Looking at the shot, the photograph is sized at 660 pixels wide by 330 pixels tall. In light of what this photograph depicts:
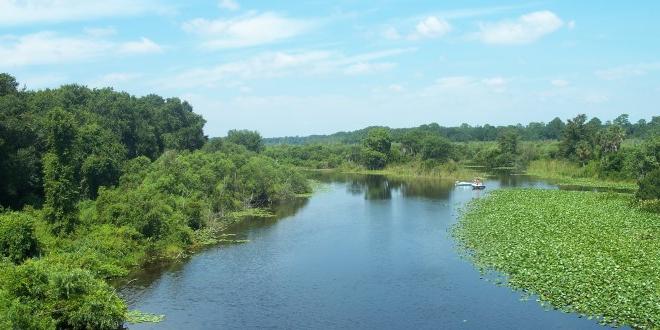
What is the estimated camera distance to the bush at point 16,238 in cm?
2581

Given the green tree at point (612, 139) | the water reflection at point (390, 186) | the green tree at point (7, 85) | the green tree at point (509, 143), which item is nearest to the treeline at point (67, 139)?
the green tree at point (7, 85)

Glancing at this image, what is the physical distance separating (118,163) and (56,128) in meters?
11.9

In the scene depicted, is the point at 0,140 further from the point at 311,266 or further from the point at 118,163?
the point at 311,266

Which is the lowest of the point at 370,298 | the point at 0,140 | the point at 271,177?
the point at 370,298

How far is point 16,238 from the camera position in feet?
85.5

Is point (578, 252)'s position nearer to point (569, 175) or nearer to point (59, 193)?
point (59, 193)

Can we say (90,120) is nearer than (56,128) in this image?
No

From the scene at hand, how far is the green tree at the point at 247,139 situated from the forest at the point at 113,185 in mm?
10639

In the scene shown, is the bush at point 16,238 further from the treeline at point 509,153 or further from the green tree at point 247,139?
the green tree at point 247,139

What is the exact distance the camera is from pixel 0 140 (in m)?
35.6

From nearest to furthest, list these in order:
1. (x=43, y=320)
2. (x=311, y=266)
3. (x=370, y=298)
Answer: (x=43, y=320) < (x=370, y=298) < (x=311, y=266)

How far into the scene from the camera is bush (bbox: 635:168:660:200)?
44438 mm

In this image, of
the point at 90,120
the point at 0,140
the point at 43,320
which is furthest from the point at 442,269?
the point at 90,120

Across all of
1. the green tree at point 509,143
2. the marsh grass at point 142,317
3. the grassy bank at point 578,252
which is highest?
the green tree at point 509,143
